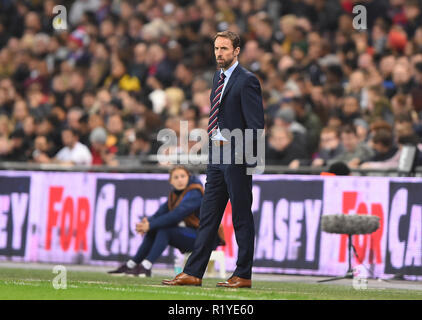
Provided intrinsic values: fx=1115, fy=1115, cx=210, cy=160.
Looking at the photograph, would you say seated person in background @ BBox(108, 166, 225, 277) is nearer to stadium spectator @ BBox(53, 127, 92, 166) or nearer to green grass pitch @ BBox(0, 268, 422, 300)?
green grass pitch @ BBox(0, 268, 422, 300)

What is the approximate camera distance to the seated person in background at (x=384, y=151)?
52.5 ft

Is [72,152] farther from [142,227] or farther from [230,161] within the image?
[230,161]

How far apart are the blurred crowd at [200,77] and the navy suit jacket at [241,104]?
4989 millimetres

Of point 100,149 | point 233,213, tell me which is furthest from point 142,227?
point 100,149

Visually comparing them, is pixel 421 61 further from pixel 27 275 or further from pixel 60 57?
pixel 60 57

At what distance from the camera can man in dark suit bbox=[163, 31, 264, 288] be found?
11.3 metres

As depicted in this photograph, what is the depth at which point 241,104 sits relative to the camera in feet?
37.2

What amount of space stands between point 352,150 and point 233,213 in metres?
5.61

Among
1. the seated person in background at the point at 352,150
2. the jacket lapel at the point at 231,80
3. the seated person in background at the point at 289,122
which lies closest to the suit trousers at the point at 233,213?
the jacket lapel at the point at 231,80

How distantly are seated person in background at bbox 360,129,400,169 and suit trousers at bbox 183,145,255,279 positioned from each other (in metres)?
4.90

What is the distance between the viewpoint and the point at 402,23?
1953cm

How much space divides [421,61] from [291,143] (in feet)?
8.07

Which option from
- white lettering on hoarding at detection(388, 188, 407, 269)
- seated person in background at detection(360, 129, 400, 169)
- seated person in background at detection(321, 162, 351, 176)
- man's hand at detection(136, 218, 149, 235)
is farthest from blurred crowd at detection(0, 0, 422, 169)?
man's hand at detection(136, 218, 149, 235)
